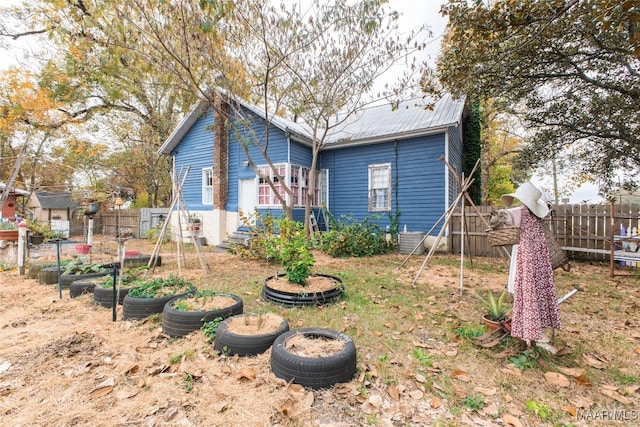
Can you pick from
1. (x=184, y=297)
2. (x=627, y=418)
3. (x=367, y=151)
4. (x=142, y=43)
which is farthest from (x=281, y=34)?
(x=627, y=418)

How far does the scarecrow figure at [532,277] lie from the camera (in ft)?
8.93

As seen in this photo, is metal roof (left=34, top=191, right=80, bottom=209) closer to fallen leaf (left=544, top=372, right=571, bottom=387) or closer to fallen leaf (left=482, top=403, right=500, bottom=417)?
fallen leaf (left=482, top=403, right=500, bottom=417)

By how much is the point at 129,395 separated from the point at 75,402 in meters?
0.38

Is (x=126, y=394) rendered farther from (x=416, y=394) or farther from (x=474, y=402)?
(x=474, y=402)

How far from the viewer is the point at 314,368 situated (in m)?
2.38

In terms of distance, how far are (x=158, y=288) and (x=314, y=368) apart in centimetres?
325

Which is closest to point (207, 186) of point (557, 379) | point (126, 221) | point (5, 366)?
point (126, 221)

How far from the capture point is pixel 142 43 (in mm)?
7051

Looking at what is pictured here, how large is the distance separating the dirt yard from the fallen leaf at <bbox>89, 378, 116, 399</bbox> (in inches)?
0.4

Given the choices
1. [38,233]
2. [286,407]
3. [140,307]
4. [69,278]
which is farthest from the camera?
[38,233]

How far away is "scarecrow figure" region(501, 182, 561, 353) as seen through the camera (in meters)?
2.72

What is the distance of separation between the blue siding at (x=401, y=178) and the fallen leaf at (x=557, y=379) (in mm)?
8231

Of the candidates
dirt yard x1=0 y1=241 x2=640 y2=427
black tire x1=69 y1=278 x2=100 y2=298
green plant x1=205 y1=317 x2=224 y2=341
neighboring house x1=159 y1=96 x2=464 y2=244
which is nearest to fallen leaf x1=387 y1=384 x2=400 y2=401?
dirt yard x1=0 y1=241 x2=640 y2=427

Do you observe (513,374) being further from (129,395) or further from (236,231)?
(236,231)
